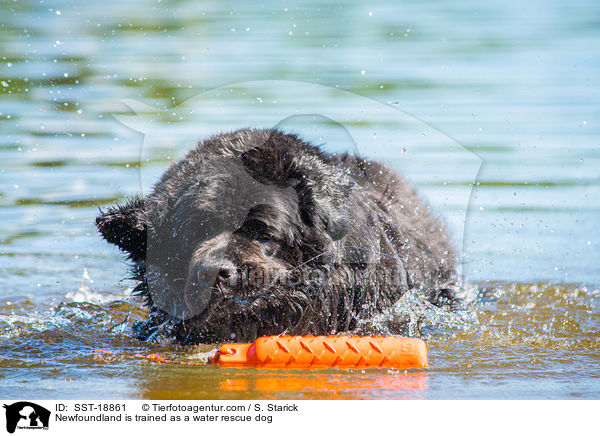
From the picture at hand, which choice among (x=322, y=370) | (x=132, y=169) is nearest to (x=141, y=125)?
(x=132, y=169)

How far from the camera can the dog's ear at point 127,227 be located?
182 inches

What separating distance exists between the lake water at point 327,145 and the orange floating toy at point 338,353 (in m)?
0.07

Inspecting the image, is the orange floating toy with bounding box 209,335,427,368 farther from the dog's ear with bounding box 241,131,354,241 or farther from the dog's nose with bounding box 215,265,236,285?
the dog's ear with bounding box 241,131,354,241

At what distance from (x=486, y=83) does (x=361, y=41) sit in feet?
7.65

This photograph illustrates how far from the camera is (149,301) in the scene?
15.5 feet

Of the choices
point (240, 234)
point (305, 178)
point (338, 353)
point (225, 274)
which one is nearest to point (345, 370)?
point (338, 353)

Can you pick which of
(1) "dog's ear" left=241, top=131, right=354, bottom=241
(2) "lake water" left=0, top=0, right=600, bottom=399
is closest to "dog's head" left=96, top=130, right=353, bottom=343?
(1) "dog's ear" left=241, top=131, right=354, bottom=241

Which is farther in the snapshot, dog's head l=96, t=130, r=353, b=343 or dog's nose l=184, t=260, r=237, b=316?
dog's head l=96, t=130, r=353, b=343
